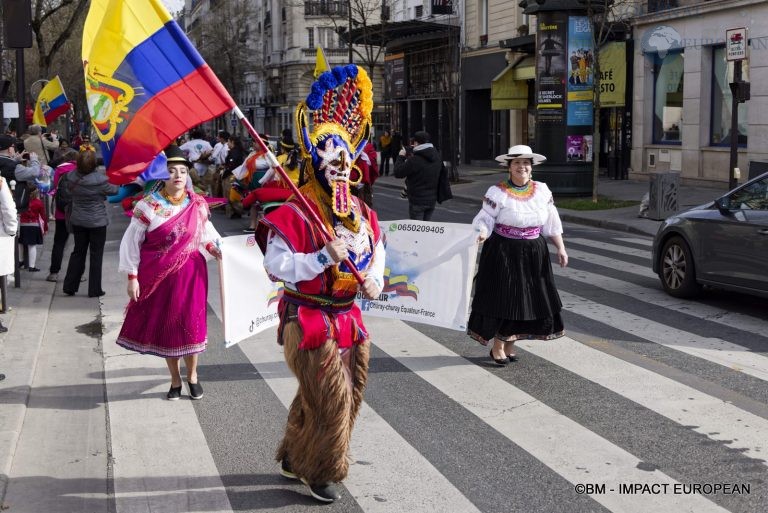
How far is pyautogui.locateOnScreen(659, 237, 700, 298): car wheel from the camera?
10.5m

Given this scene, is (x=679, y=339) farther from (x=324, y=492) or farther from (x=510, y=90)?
(x=510, y=90)

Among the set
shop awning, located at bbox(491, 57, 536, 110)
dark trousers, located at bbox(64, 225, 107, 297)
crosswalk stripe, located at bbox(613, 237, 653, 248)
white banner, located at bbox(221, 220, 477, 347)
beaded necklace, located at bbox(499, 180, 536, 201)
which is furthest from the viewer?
shop awning, located at bbox(491, 57, 536, 110)

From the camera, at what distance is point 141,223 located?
266 inches

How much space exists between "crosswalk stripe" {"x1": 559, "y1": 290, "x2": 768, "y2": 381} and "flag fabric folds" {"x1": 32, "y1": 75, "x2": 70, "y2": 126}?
13031 mm

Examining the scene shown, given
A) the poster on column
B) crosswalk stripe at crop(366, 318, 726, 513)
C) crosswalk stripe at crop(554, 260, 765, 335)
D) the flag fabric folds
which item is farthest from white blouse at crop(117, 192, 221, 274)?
the poster on column

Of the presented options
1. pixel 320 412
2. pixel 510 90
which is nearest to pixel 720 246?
pixel 320 412

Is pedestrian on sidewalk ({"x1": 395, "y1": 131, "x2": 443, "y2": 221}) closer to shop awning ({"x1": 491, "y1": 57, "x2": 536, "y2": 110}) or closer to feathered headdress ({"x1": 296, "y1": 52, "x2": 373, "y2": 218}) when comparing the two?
feathered headdress ({"x1": 296, "y1": 52, "x2": 373, "y2": 218})

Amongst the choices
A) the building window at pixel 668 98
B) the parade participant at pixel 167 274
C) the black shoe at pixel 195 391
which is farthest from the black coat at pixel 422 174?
the building window at pixel 668 98

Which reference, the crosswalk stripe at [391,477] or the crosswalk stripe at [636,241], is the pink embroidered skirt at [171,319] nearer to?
the crosswalk stripe at [391,477]

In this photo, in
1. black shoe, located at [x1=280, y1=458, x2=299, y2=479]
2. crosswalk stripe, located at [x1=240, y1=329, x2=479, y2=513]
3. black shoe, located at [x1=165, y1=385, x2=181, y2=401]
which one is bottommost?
crosswalk stripe, located at [x1=240, y1=329, x2=479, y2=513]

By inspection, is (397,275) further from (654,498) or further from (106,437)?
(654,498)

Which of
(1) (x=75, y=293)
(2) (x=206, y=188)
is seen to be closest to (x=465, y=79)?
(2) (x=206, y=188)

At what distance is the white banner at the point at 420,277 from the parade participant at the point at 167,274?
2.01 feet

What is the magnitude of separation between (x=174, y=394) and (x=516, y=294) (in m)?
2.71
